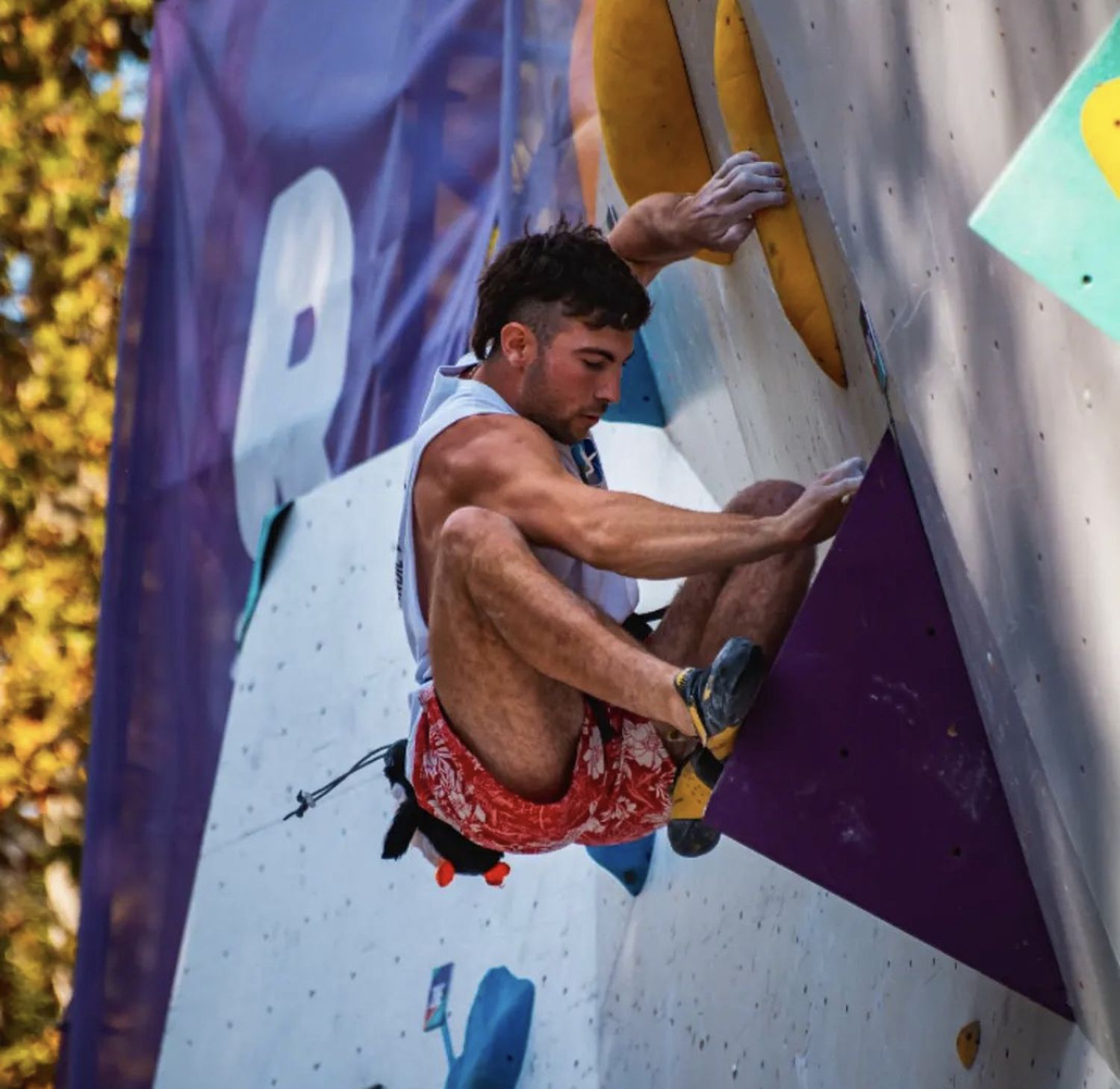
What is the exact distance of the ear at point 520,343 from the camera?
2.54m

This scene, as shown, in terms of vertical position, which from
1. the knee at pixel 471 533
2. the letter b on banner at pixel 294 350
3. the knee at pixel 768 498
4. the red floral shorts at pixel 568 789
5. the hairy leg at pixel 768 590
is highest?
the letter b on banner at pixel 294 350

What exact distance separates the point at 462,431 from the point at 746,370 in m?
0.68

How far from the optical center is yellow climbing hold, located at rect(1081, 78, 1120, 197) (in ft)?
4.13

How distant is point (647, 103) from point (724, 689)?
1034 millimetres

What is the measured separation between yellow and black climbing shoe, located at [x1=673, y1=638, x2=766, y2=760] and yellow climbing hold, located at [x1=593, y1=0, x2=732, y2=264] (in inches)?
30.7

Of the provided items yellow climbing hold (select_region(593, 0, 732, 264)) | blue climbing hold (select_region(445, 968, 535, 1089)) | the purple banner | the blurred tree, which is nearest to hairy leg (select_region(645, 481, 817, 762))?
yellow climbing hold (select_region(593, 0, 732, 264))

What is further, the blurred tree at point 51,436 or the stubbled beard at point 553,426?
the blurred tree at point 51,436

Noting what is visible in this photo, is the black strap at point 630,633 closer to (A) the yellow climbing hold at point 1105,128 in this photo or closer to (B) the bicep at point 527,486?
(B) the bicep at point 527,486

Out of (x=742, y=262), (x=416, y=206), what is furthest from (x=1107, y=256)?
(x=416, y=206)

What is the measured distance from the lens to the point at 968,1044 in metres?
2.45

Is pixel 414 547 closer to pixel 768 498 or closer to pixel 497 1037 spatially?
pixel 768 498

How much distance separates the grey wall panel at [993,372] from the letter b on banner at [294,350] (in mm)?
2655

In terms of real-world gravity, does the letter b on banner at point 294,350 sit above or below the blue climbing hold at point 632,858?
above

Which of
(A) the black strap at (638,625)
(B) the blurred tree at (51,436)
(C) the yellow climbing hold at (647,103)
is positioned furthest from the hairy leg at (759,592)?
(B) the blurred tree at (51,436)
